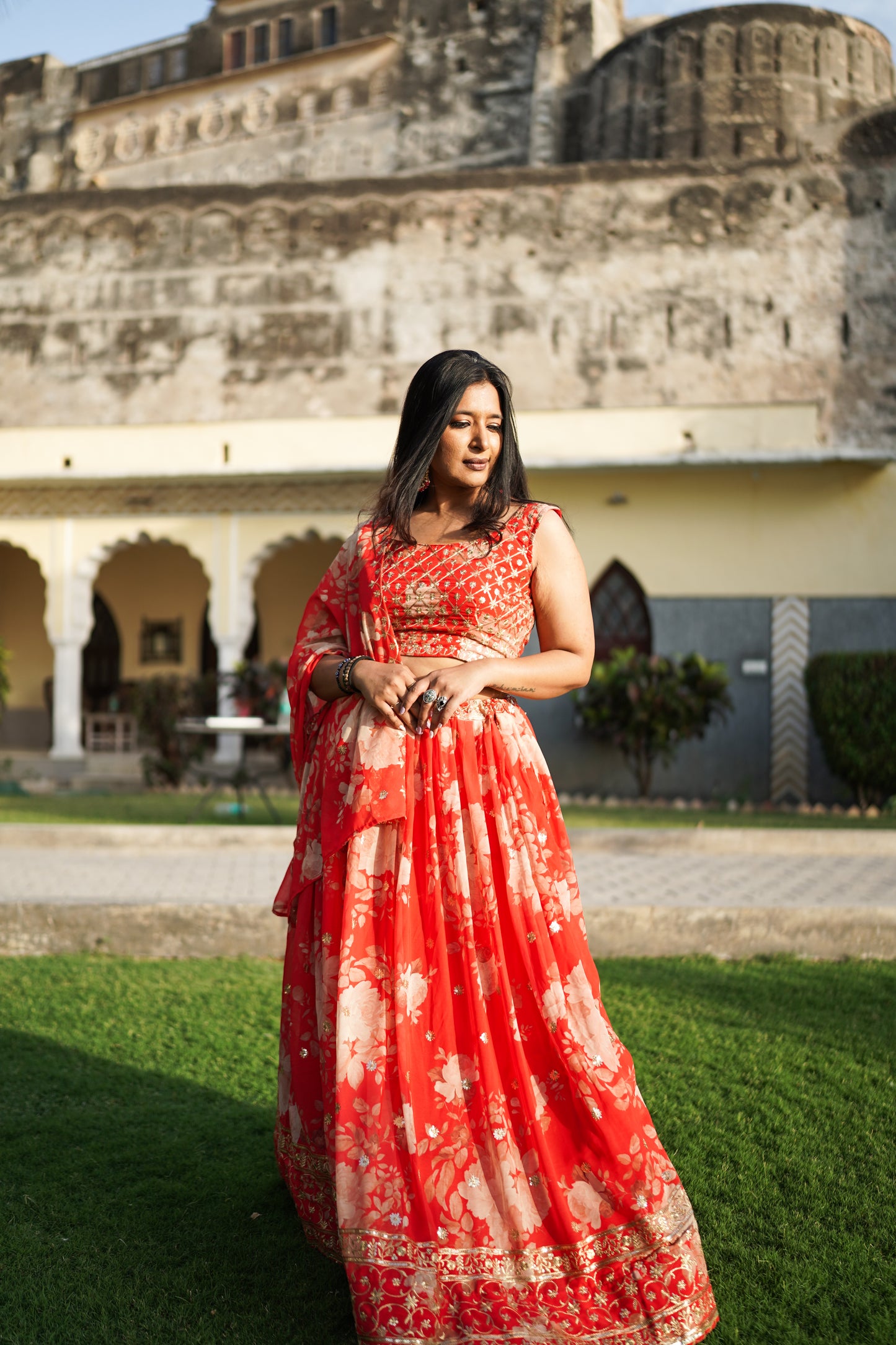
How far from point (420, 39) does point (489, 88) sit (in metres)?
2.02

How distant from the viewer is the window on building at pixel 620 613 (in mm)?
13398

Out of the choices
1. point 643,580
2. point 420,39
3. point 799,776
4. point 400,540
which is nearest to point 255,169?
point 420,39

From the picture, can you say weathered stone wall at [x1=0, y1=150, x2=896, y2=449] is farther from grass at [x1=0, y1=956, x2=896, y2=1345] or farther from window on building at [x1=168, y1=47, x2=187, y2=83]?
window on building at [x1=168, y1=47, x2=187, y2=83]

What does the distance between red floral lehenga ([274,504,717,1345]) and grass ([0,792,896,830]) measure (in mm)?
Answer: 6740

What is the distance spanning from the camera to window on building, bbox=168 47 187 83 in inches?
1025

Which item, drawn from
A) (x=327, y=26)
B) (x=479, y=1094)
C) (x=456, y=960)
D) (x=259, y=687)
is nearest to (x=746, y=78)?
(x=327, y=26)

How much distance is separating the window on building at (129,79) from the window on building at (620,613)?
20.0 m

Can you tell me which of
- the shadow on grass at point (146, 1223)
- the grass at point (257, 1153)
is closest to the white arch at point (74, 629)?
the grass at point (257, 1153)

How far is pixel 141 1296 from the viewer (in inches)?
86.0

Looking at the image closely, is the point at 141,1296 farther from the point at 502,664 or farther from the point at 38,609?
the point at 38,609

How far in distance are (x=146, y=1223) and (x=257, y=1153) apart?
42 cm

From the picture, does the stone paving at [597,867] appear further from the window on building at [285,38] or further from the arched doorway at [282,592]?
the window on building at [285,38]

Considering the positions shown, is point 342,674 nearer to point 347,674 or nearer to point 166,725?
point 347,674

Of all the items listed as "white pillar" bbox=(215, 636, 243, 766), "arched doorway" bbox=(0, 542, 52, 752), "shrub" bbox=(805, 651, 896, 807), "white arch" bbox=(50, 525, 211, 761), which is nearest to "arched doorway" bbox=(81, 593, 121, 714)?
"arched doorway" bbox=(0, 542, 52, 752)
